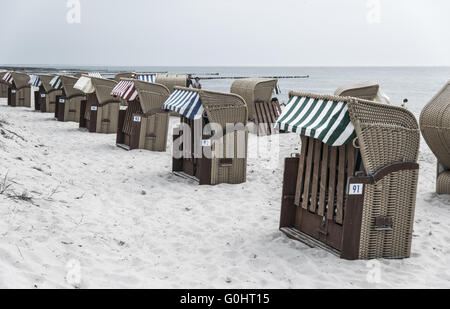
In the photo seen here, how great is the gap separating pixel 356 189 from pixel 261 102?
11.5m

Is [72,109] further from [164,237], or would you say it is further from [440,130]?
[440,130]

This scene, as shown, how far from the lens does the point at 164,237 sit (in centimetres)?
616

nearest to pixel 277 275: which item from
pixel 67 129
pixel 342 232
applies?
pixel 342 232

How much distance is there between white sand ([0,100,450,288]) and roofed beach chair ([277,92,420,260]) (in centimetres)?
26

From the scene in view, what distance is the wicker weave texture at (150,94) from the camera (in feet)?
38.3

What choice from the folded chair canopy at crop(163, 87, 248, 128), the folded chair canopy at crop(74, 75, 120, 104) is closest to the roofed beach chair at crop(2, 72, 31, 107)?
the folded chair canopy at crop(74, 75, 120, 104)

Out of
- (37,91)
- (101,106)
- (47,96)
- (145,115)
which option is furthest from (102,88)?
(37,91)

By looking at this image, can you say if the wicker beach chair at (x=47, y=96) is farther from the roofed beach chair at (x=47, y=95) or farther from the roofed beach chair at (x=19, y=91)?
the roofed beach chair at (x=19, y=91)

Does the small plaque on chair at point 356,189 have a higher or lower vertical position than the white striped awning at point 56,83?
lower

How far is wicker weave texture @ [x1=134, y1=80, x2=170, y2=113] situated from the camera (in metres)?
11.7

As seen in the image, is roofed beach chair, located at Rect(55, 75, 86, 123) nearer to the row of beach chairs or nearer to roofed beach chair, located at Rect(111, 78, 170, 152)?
roofed beach chair, located at Rect(111, 78, 170, 152)

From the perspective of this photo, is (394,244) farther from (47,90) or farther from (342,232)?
(47,90)

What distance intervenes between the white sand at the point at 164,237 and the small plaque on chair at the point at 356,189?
732 millimetres

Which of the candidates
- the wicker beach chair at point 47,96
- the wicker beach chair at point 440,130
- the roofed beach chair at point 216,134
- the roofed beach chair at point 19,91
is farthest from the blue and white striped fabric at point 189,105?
the roofed beach chair at point 19,91
